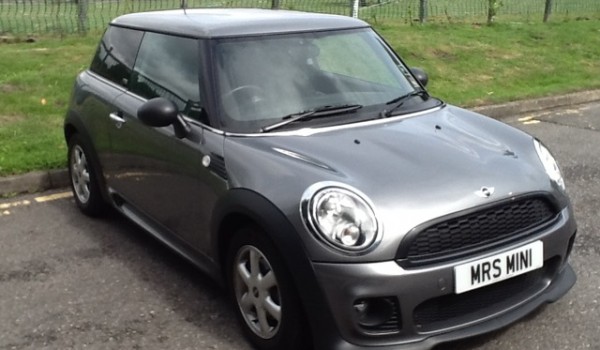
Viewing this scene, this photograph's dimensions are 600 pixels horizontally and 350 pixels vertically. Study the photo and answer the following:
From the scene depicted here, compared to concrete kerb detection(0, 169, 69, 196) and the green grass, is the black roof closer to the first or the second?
concrete kerb detection(0, 169, 69, 196)

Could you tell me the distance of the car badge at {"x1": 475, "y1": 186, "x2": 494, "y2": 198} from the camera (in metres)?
3.63

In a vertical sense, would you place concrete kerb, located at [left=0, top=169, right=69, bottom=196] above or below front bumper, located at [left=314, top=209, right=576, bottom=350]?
below

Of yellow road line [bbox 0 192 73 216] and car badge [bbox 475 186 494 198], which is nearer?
car badge [bbox 475 186 494 198]

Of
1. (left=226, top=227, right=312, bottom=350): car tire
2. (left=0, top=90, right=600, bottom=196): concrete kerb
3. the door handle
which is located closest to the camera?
(left=226, top=227, right=312, bottom=350): car tire

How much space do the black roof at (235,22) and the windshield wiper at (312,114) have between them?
61 centimetres

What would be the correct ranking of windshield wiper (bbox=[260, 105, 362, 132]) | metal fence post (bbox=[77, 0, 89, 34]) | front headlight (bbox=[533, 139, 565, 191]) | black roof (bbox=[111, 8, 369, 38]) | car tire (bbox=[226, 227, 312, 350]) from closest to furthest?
car tire (bbox=[226, 227, 312, 350]), front headlight (bbox=[533, 139, 565, 191]), windshield wiper (bbox=[260, 105, 362, 132]), black roof (bbox=[111, 8, 369, 38]), metal fence post (bbox=[77, 0, 89, 34])

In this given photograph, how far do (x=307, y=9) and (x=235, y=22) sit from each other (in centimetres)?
1216

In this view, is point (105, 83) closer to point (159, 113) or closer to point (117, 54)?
point (117, 54)

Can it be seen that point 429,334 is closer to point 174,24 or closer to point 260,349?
point 260,349

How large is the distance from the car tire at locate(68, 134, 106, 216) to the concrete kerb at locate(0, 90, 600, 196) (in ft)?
1.98

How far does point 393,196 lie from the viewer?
3.51 m

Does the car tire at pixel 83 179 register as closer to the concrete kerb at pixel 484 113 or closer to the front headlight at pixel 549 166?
the concrete kerb at pixel 484 113

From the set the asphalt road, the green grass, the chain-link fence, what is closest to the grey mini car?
the asphalt road

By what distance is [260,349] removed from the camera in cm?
391
